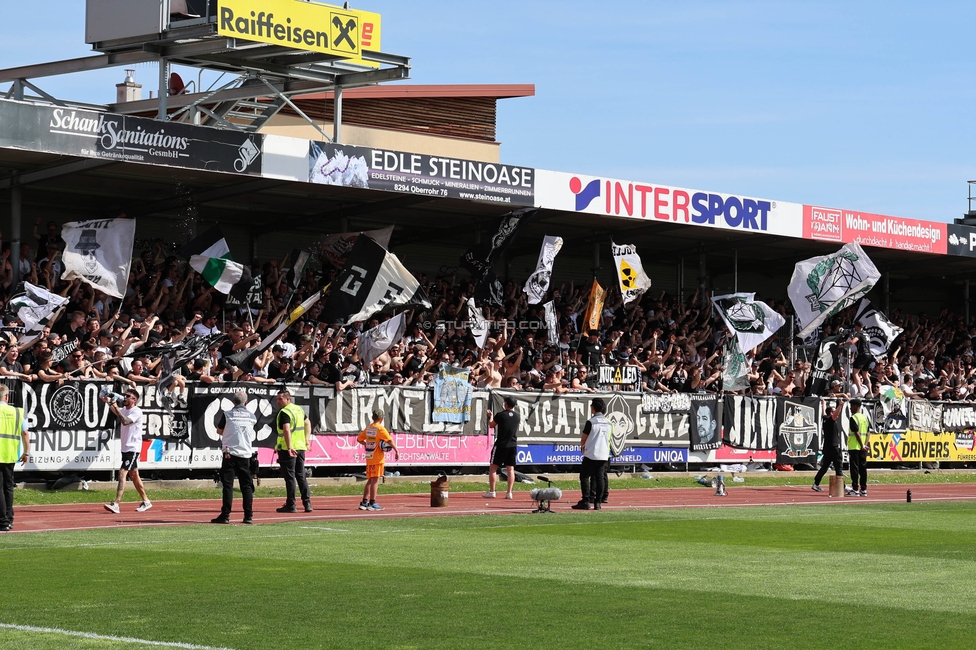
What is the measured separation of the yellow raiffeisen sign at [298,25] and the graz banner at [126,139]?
2.55 m

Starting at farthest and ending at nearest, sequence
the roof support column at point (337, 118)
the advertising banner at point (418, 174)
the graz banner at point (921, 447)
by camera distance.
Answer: the graz banner at point (921, 447), the roof support column at point (337, 118), the advertising banner at point (418, 174)

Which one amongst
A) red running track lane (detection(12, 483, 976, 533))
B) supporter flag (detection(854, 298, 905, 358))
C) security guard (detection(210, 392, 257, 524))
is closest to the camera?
security guard (detection(210, 392, 257, 524))

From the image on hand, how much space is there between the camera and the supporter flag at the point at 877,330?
38906mm

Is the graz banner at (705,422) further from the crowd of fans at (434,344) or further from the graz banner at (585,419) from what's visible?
the crowd of fans at (434,344)

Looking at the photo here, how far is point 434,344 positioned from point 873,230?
48.7ft

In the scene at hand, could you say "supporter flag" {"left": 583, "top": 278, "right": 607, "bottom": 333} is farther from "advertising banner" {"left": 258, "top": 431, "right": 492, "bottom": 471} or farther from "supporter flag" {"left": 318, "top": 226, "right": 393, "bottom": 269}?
"supporter flag" {"left": 318, "top": 226, "right": 393, "bottom": 269}

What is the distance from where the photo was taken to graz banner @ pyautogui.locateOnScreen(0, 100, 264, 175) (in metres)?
24.2

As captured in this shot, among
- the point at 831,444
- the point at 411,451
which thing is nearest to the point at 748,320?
the point at 831,444

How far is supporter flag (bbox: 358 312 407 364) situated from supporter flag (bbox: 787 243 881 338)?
465 inches

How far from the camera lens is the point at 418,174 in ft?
98.5

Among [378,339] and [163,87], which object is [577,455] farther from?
[163,87]

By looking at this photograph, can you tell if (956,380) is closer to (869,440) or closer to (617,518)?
(869,440)

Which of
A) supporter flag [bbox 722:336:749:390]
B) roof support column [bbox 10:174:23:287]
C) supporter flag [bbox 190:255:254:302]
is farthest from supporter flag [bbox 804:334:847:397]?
roof support column [bbox 10:174:23:287]

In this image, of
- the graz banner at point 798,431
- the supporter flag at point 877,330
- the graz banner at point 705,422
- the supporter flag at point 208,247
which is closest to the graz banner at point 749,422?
the graz banner at point 705,422
